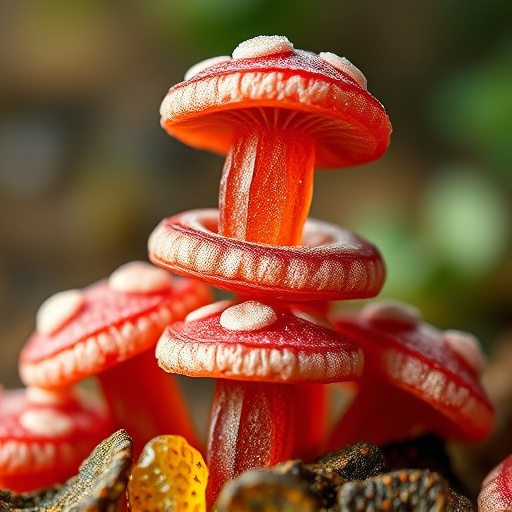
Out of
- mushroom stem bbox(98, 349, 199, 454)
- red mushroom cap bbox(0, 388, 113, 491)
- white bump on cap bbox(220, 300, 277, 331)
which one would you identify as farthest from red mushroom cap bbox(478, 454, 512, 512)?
red mushroom cap bbox(0, 388, 113, 491)

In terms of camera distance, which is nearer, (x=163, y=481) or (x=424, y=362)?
(x=163, y=481)

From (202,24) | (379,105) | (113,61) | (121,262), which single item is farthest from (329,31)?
(379,105)

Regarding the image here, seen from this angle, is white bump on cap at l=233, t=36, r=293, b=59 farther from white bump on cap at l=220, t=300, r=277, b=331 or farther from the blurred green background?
the blurred green background

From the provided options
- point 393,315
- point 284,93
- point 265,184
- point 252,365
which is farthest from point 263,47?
point 393,315

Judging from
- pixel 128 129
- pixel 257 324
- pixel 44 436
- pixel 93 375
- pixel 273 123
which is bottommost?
pixel 44 436

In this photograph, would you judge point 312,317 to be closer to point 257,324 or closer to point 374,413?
point 257,324

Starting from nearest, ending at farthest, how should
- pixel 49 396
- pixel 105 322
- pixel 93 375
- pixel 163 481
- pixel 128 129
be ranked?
pixel 163 481
pixel 105 322
pixel 93 375
pixel 49 396
pixel 128 129

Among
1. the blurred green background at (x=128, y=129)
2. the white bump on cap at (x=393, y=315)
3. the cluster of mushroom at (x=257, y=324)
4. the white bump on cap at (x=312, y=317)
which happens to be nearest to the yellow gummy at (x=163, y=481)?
the cluster of mushroom at (x=257, y=324)

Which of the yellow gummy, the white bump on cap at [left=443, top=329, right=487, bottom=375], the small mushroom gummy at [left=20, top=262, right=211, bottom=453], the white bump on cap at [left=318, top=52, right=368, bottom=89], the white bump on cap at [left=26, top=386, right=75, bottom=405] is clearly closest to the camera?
the yellow gummy
